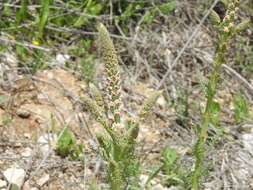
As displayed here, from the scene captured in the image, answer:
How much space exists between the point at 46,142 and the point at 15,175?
40cm

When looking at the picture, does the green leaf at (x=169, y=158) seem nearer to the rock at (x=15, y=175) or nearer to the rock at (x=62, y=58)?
the rock at (x=15, y=175)

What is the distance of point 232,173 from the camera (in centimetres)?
347

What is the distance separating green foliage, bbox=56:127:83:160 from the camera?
3.44 metres

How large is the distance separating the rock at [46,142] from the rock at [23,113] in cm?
21

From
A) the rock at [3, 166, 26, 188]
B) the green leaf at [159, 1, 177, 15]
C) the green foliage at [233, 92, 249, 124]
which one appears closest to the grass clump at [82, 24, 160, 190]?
the rock at [3, 166, 26, 188]

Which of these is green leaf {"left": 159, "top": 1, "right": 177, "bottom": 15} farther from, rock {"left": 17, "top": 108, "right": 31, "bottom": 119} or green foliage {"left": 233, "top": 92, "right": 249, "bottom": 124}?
rock {"left": 17, "top": 108, "right": 31, "bottom": 119}

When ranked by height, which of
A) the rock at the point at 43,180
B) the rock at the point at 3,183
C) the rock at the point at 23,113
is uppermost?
the rock at the point at 23,113

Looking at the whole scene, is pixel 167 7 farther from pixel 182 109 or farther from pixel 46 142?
pixel 46 142

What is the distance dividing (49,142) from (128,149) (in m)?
1.60

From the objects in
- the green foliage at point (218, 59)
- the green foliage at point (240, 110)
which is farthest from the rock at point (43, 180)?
the green foliage at point (240, 110)

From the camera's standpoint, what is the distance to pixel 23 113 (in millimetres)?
3664

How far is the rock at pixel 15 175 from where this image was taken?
123 inches

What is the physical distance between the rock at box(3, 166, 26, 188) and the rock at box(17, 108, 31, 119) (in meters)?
0.55

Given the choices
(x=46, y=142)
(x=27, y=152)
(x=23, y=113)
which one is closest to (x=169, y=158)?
(x=46, y=142)
